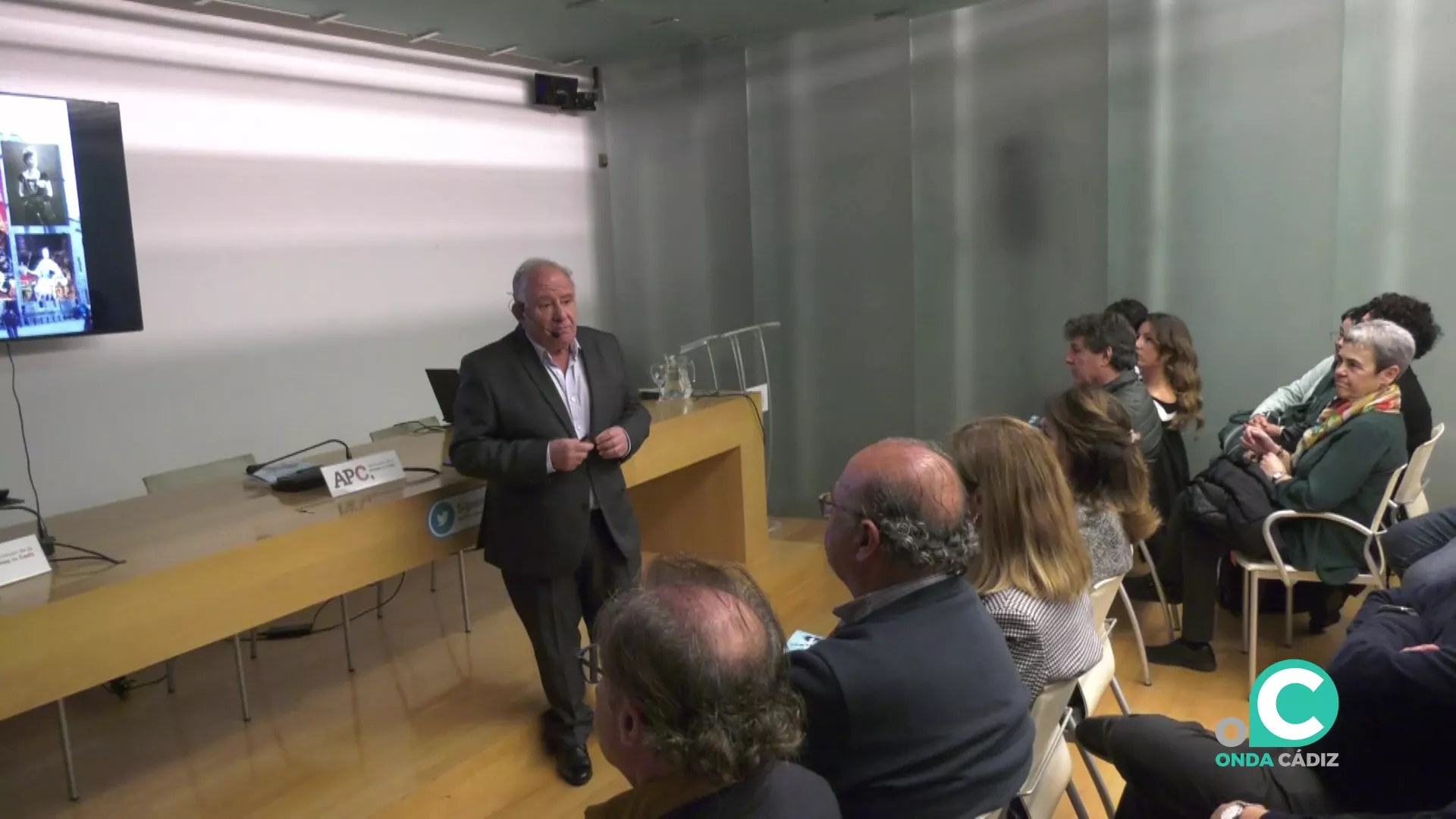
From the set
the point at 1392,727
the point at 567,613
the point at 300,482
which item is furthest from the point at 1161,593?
the point at 300,482

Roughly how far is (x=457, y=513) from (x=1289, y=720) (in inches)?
78.5

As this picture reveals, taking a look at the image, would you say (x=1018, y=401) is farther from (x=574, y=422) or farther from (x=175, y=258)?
(x=175, y=258)

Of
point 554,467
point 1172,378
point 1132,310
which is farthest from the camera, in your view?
point 1132,310

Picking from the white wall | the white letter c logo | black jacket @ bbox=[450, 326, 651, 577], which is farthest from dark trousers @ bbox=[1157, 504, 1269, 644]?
the white wall

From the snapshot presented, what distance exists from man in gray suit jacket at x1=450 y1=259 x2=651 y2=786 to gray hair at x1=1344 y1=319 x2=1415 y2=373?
7.02ft

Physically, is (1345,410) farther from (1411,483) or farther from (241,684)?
(241,684)

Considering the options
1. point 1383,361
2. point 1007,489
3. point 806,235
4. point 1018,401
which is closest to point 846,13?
point 806,235

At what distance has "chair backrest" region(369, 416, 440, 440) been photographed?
144 inches

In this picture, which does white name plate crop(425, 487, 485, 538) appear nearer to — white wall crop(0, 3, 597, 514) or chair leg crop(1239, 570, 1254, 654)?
white wall crop(0, 3, 597, 514)

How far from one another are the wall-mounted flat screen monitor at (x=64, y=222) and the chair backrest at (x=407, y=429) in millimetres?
949

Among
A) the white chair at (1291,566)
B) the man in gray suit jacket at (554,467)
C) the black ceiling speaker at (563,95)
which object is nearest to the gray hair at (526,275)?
the man in gray suit jacket at (554,467)

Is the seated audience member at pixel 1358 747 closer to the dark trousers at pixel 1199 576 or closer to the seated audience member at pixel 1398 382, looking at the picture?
the dark trousers at pixel 1199 576

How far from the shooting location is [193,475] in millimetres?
3211

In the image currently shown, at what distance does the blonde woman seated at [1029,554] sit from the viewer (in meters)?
1.65
